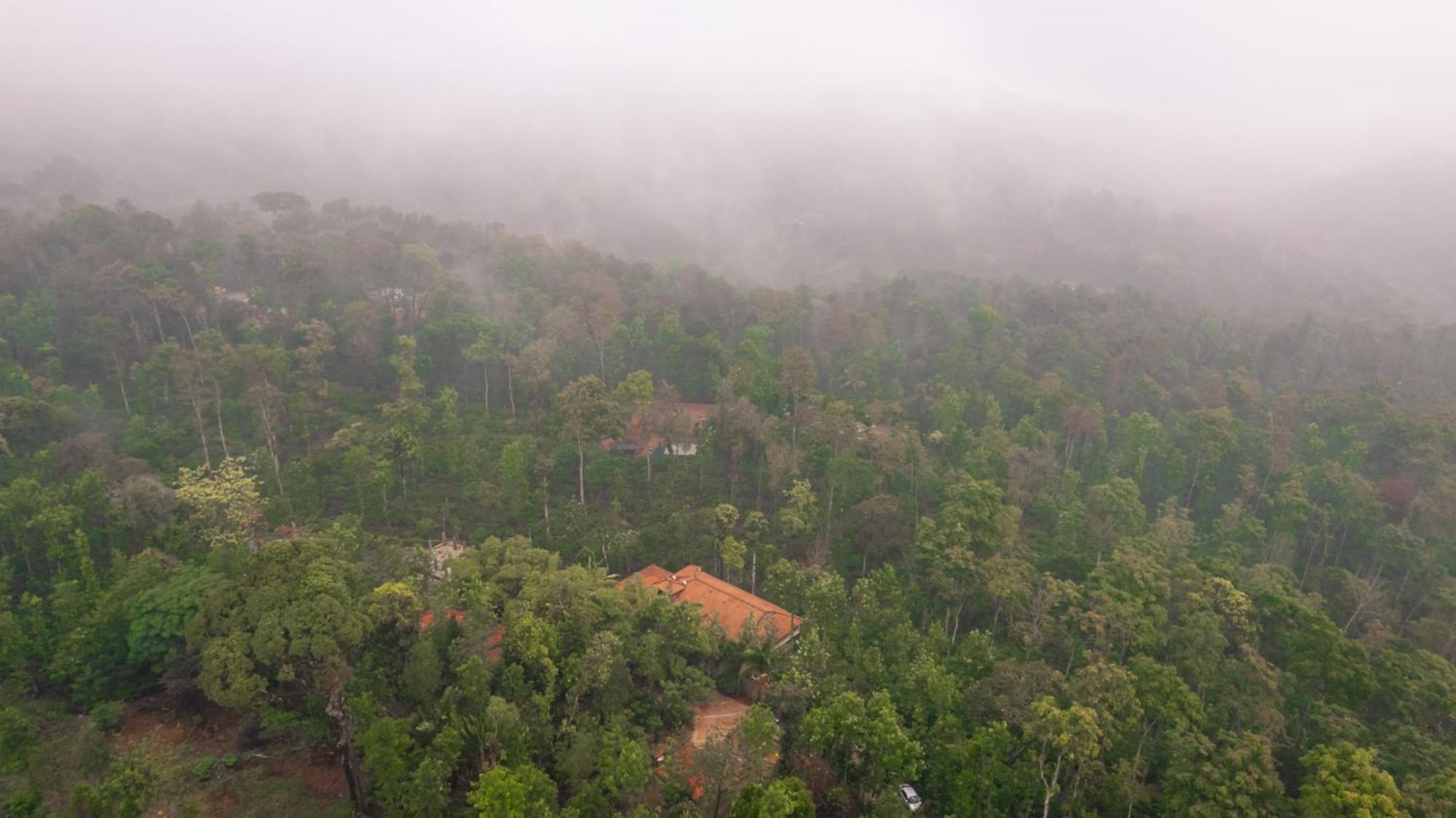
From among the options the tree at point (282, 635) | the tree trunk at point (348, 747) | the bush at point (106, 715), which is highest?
the tree at point (282, 635)

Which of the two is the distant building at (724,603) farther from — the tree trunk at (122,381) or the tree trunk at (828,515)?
the tree trunk at (122,381)

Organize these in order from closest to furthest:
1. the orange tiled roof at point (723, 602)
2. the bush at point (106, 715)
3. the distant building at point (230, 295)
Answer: the bush at point (106, 715)
the orange tiled roof at point (723, 602)
the distant building at point (230, 295)

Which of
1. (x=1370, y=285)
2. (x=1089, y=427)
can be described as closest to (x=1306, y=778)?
(x=1089, y=427)

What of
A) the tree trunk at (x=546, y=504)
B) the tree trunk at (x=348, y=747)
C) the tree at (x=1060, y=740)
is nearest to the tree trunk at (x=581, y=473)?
the tree trunk at (x=546, y=504)

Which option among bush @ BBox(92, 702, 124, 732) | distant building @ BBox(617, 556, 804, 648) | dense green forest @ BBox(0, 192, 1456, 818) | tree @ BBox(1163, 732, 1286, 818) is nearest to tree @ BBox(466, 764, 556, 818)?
dense green forest @ BBox(0, 192, 1456, 818)

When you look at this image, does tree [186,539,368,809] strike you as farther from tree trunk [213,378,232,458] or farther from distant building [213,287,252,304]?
distant building [213,287,252,304]

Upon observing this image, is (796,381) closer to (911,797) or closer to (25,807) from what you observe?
(911,797)
